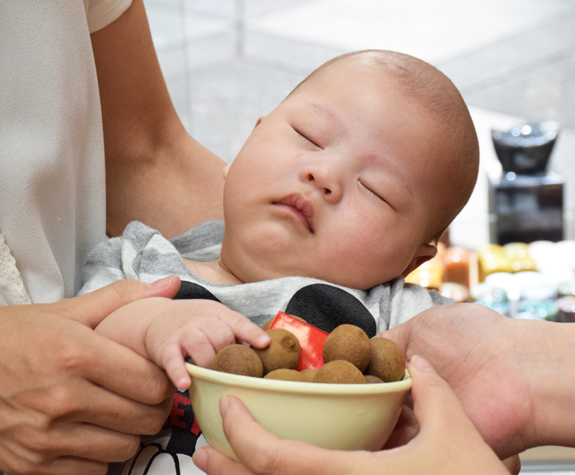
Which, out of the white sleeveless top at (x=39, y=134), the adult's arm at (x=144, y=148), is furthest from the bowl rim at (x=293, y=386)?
the adult's arm at (x=144, y=148)

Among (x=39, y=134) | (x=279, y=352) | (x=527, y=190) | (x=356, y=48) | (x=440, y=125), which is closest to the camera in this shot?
(x=279, y=352)

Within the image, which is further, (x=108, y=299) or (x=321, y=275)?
(x=321, y=275)

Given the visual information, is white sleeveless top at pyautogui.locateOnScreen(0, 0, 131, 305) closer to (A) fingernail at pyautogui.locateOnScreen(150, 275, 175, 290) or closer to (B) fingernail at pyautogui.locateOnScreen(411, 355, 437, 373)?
(A) fingernail at pyautogui.locateOnScreen(150, 275, 175, 290)

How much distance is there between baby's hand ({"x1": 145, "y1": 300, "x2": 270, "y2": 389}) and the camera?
2.04 ft

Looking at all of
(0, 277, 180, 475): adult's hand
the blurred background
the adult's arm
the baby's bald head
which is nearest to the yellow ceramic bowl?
(0, 277, 180, 475): adult's hand

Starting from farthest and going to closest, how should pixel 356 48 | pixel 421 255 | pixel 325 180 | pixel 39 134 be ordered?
pixel 356 48
pixel 421 255
pixel 325 180
pixel 39 134

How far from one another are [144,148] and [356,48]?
268 cm

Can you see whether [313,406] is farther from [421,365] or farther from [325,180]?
[325,180]

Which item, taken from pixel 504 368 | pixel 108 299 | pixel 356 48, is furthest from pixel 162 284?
pixel 356 48

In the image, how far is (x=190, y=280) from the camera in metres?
0.99

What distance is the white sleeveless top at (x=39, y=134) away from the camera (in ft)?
2.73

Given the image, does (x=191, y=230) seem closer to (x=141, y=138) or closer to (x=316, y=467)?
(x=141, y=138)

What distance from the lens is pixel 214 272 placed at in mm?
1103

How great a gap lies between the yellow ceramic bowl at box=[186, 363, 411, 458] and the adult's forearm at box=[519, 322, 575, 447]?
0.89 ft
